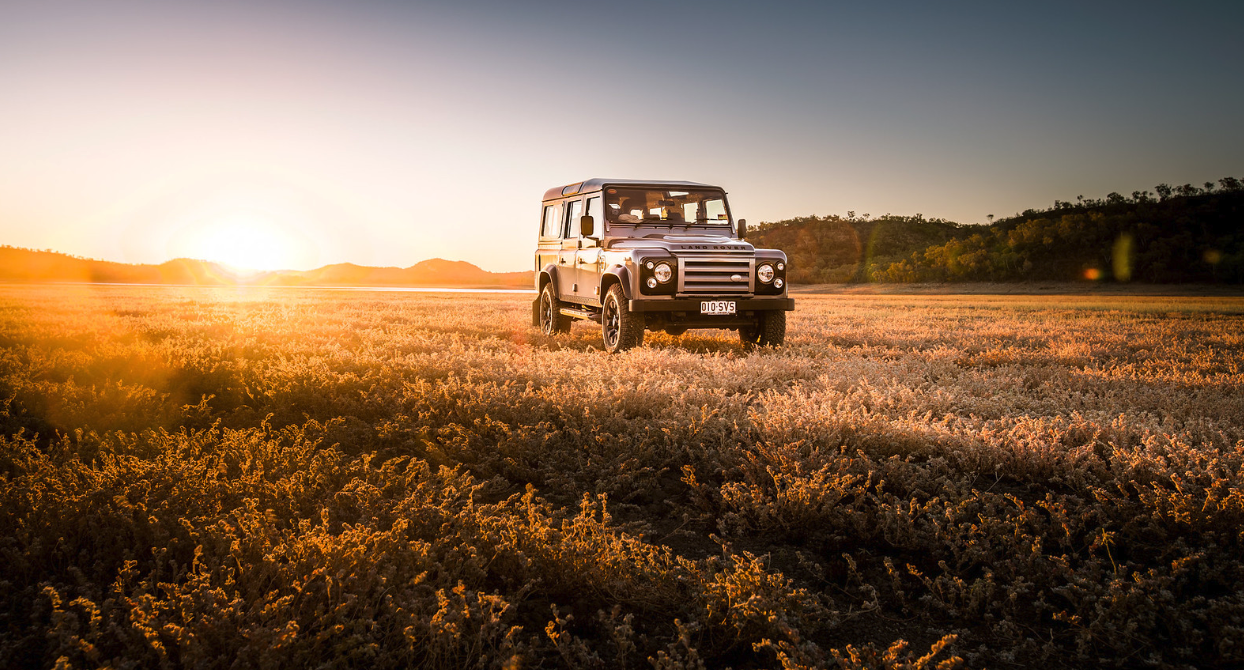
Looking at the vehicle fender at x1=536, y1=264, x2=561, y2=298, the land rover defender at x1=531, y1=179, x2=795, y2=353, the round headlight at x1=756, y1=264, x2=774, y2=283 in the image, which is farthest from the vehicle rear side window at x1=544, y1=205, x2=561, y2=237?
the round headlight at x1=756, y1=264, x2=774, y2=283

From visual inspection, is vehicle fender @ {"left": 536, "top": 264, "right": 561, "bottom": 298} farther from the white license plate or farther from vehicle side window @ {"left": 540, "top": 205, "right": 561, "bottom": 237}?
the white license plate

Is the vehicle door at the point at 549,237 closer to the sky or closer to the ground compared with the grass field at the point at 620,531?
closer to the sky

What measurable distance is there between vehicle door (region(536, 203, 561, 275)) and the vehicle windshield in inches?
85.2

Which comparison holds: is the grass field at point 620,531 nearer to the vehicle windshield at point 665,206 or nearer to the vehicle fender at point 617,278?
the vehicle fender at point 617,278

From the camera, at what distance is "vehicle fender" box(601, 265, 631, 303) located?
9102 mm

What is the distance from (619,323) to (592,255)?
5.37 feet

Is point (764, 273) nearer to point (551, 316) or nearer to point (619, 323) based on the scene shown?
point (619, 323)

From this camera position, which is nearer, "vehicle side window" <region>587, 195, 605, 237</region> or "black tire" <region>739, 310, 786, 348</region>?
"black tire" <region>739, 310, 786, 348</region>

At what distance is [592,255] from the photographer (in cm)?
1040

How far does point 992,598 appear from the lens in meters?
2.62

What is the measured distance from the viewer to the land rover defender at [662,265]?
359 inches

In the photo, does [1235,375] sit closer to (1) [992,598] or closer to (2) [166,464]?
(1) [992,598]

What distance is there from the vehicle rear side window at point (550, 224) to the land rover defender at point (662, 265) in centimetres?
40

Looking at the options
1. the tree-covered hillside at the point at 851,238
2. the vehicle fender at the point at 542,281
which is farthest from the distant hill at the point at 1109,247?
the vehicle fender at the point at 542,281
